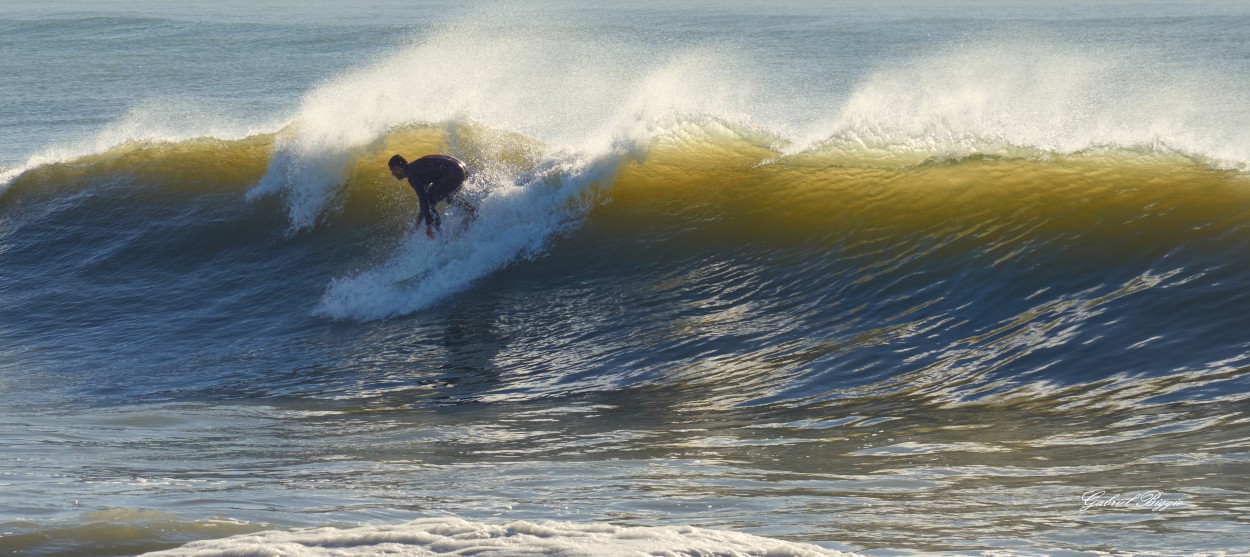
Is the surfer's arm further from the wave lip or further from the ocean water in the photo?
the wave lip

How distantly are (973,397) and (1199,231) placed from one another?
2.89 metres

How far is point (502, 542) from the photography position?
13.4 feet

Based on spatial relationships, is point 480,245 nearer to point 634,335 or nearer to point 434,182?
point 434,182

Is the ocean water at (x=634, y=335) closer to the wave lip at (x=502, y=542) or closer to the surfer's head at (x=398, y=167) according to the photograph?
the wave lip at (x=502, y=542)

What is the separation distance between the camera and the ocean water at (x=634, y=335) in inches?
194

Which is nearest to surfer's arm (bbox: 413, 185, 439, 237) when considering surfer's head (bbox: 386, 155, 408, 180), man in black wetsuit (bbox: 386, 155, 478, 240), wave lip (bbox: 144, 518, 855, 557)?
man in black wetsuit (bbox: 386, 155, 478, 240)

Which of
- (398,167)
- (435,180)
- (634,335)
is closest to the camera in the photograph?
(634,335)

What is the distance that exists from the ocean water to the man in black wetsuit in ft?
0.57

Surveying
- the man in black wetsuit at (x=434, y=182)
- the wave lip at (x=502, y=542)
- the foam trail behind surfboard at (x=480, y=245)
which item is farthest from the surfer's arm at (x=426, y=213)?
the wave lip at (x=502, y=542)

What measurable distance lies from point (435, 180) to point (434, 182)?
26mm

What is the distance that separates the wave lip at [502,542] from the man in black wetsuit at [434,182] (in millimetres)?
7085

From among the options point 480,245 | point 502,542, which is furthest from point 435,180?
point 502,542

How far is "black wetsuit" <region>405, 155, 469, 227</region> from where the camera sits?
444 inches

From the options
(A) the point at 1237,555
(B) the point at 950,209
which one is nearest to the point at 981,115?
(B) the point at 950,209
